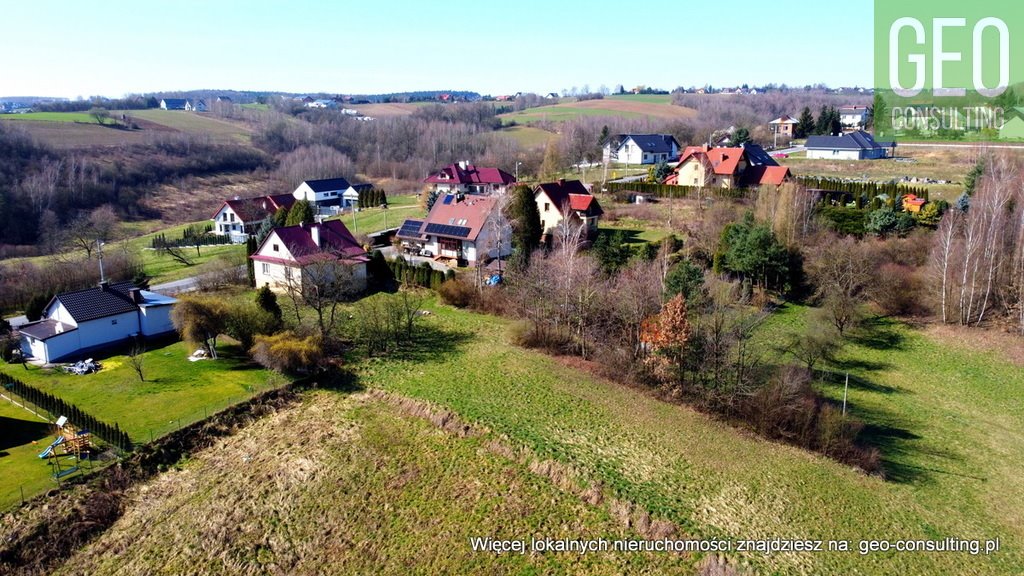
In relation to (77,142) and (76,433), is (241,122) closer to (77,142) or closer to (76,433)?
(77,142)

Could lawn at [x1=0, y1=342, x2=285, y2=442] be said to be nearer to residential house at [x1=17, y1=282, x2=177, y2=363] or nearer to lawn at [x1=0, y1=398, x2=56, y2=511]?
residential house at [x1=17, y1=282, x2=177, y2=363]

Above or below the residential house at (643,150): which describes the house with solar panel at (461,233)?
below

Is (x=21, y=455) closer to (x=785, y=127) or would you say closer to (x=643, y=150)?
(x=643, y=150)

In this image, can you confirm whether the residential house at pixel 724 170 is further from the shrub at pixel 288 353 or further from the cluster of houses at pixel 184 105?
the cluster of houses at pixel 184 105

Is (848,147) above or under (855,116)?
under

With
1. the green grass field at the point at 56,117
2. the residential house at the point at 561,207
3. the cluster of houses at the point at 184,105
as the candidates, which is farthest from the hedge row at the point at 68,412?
the cluster of houses at the point at 184,105

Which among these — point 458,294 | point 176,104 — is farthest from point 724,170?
point 176,104
